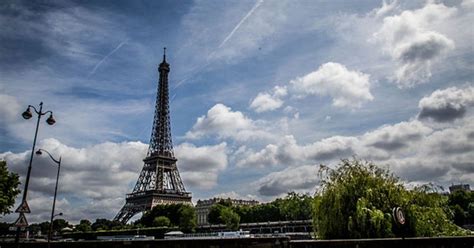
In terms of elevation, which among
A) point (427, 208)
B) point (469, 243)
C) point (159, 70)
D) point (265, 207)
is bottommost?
point (469, 243)

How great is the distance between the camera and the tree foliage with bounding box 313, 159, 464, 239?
1873 centimetres

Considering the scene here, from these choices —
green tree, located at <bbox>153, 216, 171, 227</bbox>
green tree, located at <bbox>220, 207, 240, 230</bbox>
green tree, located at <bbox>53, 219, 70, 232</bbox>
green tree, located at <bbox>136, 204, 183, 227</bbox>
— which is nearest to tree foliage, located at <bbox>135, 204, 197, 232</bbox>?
green tree, located at <bbox>136, 204, 183, 227</bbox>

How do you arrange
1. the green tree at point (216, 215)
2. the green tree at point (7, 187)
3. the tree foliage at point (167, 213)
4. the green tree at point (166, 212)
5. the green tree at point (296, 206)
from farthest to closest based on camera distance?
the green tree at point (166, 212), the green tree at point (216, 215), the tree foliage at point (167, 213), the green tree at point (296, 206), the green tree at point (7, 187)

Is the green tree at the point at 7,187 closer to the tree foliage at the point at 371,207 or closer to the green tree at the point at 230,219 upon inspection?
the tree foliage at the point at 371,207

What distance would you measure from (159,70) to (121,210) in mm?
43212

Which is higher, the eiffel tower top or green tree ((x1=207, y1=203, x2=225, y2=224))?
the eiffel tower top

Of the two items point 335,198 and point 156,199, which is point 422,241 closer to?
point 335,198

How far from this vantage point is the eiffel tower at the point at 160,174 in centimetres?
10394

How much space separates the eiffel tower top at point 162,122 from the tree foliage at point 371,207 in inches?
3508

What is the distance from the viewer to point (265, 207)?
343ft

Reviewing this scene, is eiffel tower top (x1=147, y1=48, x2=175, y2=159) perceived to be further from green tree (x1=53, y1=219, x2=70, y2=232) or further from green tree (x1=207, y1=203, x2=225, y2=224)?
green tree (x1=53, y1=219, x2=70, y2=232)

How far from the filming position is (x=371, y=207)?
1970cm

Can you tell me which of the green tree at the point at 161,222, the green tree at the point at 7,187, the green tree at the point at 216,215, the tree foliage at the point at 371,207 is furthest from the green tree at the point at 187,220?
the tree foliage at the point at 371,207

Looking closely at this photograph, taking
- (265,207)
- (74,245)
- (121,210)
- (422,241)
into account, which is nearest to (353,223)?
(422,241)
